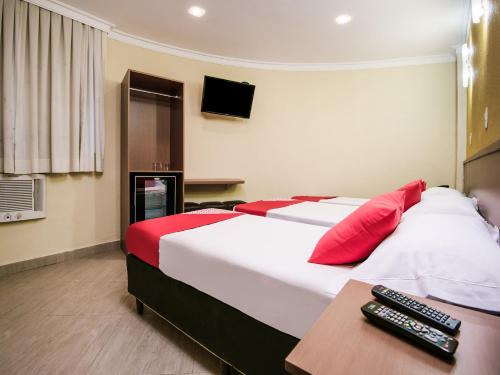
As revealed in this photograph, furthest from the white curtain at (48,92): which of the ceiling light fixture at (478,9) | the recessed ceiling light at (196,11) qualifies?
the ceiling light fixture at (478,9)

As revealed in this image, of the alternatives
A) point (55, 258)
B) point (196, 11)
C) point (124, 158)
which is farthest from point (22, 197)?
point (196, 11)

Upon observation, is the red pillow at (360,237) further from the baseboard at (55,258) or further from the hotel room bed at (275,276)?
the baseboard at (55,258)

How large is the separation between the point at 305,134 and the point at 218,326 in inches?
150

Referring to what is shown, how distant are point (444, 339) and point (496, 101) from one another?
1.49 metres

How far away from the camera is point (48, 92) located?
8.85ft

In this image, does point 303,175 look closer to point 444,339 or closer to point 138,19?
point 138,19

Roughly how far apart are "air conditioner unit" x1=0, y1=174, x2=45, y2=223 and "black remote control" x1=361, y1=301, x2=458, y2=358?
10.4ft

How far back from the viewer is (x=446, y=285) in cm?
78

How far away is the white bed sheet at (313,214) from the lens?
212 centimetres

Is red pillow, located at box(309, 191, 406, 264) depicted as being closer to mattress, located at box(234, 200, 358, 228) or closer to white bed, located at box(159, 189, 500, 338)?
white bed, located at box(159, 189, 500, 338)

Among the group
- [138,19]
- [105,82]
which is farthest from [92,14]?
[105,82]

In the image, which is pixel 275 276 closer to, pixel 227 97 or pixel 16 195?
pixel 16 195

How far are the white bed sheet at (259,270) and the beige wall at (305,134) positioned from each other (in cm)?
226

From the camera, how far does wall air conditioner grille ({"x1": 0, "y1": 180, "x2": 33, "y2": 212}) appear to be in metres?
2.45
